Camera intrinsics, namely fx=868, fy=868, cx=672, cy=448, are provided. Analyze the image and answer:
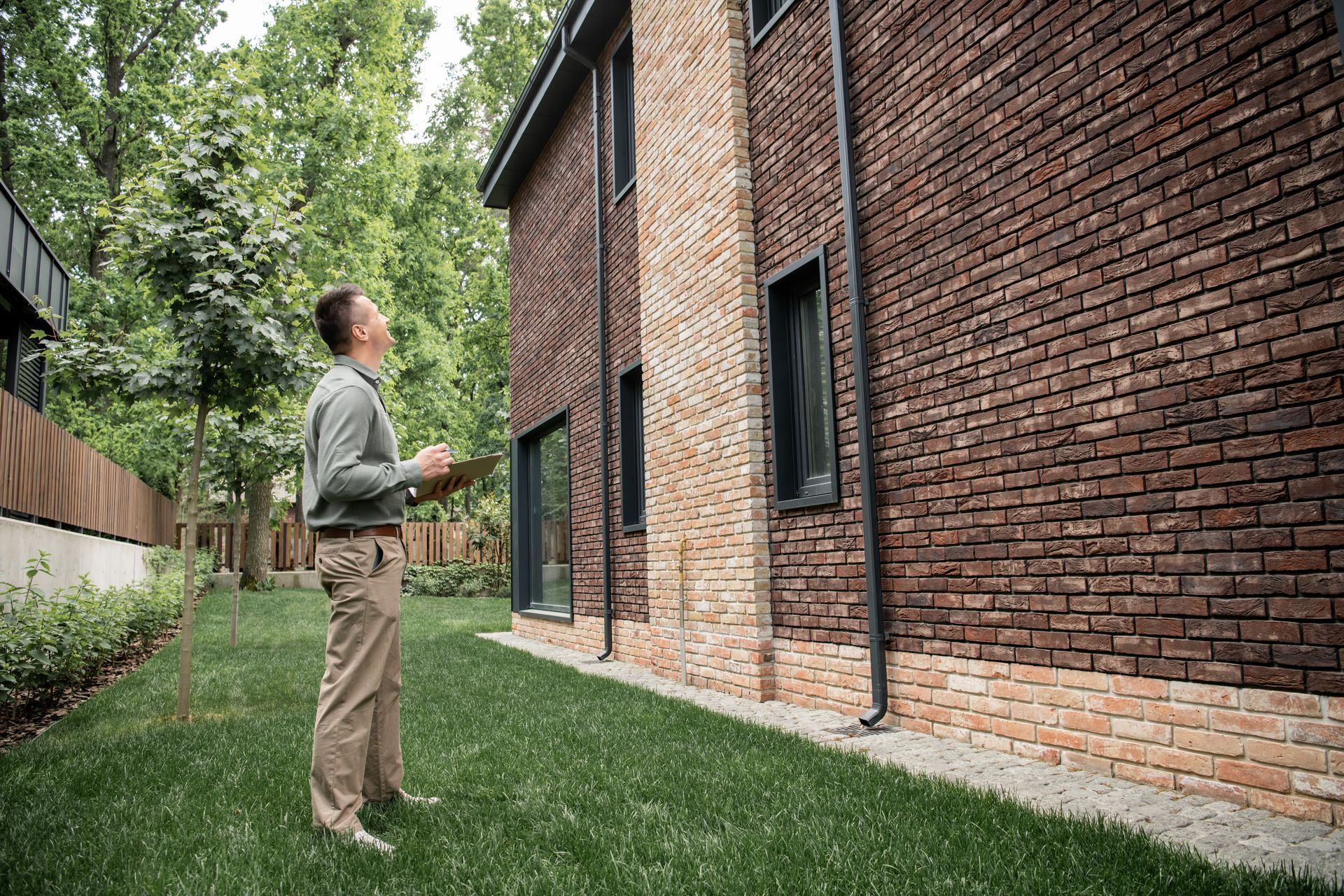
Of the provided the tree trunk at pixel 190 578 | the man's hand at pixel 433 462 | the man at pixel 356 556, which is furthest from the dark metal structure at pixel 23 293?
the man's hand at pixel 433 462

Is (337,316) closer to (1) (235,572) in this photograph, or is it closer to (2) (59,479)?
(1) (235,572)

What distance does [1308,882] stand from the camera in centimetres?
236

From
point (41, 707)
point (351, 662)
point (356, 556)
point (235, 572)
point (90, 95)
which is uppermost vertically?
point (90, 95)

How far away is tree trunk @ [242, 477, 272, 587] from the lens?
70.7 feet

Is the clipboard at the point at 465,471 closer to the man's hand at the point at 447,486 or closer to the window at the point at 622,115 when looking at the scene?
the man's hand at the point at 447,486

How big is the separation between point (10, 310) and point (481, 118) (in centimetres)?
2224

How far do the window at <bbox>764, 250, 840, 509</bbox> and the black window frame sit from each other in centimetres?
270

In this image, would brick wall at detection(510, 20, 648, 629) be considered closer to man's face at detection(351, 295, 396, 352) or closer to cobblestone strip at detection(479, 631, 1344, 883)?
cobblestone strip at detection(479, 631, 1344, 883)

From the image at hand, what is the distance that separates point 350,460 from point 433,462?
0.99 feet

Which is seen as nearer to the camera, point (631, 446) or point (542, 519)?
point (631, 446)

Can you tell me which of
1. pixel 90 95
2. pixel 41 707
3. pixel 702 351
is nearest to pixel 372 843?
pixel 702 351

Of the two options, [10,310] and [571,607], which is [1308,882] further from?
[10,310]

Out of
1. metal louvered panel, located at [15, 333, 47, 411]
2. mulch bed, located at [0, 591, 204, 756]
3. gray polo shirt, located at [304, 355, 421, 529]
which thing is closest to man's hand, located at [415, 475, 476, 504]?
gray polo shirt, located at [304, 355, 421, 529]

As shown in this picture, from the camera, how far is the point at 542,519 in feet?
40.3
